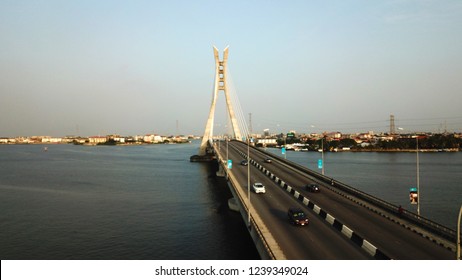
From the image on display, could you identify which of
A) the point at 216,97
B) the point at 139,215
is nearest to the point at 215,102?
the point at 216,97

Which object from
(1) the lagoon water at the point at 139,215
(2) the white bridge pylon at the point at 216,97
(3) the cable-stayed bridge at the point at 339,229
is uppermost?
(2) the white bridge pylon at the point at 216,97

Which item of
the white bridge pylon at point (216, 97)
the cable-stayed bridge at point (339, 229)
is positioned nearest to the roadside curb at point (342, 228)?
the cable-stayed bridge at point (339, 229)

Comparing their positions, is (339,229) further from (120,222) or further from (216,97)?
(216,97)

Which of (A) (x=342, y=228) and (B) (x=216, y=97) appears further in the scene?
(B) (x=216, y=97)

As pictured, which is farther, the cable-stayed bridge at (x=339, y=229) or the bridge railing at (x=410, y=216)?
the bridge railing at (x=410, y=216)

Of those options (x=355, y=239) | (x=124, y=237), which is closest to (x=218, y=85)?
(x=124, y=237)

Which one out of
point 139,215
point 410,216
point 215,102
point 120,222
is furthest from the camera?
point 215,102

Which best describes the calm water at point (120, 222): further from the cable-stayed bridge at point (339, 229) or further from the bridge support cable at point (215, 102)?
the bridge support cable at point (215, 102)

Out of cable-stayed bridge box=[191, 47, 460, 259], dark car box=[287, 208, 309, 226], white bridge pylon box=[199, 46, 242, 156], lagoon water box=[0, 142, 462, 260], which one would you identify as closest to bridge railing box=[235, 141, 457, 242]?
cable-stayed bridge box=[191, 47, 460, 259]

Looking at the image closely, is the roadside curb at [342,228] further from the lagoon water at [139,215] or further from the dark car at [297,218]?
the lagoon water at [139,215]

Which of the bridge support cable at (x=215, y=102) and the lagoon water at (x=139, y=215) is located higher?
the bridge support cable at (x=215, y=102)

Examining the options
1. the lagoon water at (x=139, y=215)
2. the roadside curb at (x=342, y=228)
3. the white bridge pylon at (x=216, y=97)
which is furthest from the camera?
the white bridge pylon at (x=216, y=97)

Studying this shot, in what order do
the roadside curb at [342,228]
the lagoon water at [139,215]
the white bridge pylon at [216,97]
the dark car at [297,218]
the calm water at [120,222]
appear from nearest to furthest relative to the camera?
the roadside curb at [342,228] → the dark car at [297,218] → the calm water at [120,222] → the lagoon water at [139,215] → the white bridge pylon at [216,97]
